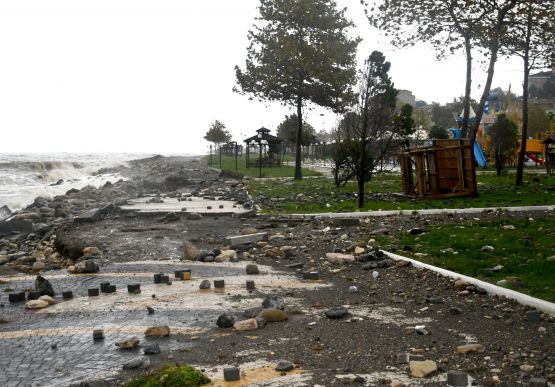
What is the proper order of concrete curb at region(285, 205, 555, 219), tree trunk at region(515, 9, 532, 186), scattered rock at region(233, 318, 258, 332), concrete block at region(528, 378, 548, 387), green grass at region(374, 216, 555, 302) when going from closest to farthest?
1. concrete block at region(528, 378, 548, 387)
2. scattered rock at region(233, 318, 258, 332)
3. green grass at region(374, 216, 555, 302)
4. concrete curb at region(285, 205, 555, 219)
5. tree trunk at region(515, 9, 532, 186)

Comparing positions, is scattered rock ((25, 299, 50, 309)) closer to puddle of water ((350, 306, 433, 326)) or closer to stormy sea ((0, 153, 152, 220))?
puddle of water ((350, 306, 433, 326))

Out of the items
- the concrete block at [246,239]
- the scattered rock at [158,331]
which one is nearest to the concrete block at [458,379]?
the scattered rock at [158,331]

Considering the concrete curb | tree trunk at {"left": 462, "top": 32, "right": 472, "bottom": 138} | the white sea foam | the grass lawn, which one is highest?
tree trunk at {"left": 462, "top": 32, "right": 472, "bottom": 138}

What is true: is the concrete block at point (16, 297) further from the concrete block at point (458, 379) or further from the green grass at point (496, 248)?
the concrete block at point (458, 379)

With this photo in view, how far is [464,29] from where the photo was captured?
2211cm

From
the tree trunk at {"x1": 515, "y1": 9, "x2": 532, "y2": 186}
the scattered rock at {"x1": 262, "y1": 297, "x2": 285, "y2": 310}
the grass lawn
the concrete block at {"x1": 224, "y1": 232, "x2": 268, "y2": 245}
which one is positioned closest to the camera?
the scattered rock at {"x1": 262, "y1": 297, "x2": 285, "y2": 310}

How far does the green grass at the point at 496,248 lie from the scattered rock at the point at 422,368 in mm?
2420

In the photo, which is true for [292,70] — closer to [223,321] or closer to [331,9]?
[331,9]

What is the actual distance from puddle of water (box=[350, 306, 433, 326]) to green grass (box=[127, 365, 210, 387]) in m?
2.59

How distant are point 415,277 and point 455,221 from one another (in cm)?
499

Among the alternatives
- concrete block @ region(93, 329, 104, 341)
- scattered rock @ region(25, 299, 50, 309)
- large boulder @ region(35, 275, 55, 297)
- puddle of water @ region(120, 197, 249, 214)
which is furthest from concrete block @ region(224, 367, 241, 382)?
puddle of water @ region(120, 197, 249, 214)

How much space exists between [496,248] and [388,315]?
3716 millimetres

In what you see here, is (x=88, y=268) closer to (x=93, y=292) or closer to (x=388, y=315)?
(x=93, y=292)

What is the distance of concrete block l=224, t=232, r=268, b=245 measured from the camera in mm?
12312
